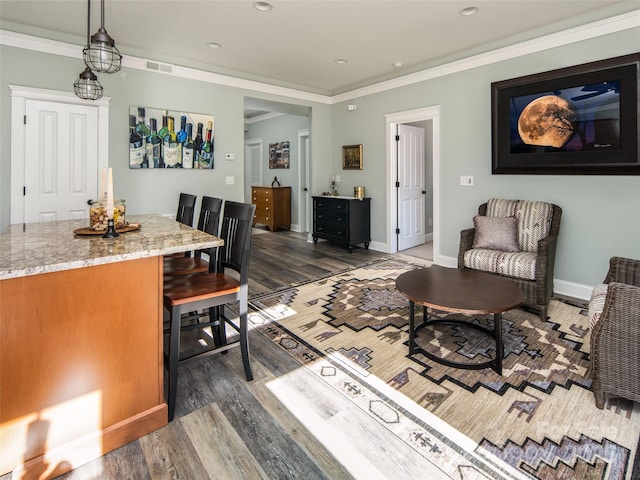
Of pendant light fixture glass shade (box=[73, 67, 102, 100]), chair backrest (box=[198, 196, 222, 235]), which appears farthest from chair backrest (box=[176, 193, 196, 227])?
pendant light fixture glass shade (box=[73, 67, 102, 100])

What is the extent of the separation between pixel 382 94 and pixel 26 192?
188 inches

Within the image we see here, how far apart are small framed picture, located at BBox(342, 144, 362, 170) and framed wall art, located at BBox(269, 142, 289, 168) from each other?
7.87ft

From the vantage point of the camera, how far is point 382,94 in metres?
5.62

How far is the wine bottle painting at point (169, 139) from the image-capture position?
14.6 ft

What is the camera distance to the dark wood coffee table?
223cm

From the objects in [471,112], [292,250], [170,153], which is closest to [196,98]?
[170,153]

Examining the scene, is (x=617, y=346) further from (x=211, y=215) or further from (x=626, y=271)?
(x=211, y=215)

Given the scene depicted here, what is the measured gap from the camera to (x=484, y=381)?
→ 221cm

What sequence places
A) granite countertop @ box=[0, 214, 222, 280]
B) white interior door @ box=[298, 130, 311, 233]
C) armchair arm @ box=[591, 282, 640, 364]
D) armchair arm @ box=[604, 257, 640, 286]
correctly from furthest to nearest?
white interior door @ box=[298, 130, 311, 233], armchair arm @ box=[604, 257, 640, 286], armchair arm @ box=[591, 282, 640, 364], granite countertop @ box=[0, 214, 222, 280]

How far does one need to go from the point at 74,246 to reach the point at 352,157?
501 cm

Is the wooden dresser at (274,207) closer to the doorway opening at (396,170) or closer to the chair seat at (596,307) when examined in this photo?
the doorway opening at (396,170)

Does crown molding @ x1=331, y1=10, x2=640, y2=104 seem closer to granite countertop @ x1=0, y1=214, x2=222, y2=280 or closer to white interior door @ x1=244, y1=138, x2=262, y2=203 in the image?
granite countertop @ x1=0, y1=214, x2=222, y2=280

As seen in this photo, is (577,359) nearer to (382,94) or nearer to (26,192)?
(382,94)

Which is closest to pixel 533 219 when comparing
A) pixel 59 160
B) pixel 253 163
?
pixel 59 160
